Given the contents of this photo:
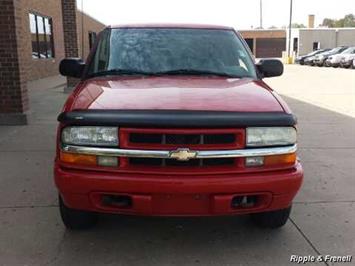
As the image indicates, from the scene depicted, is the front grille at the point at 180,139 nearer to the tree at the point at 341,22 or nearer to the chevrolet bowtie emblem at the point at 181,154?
the chevrolet bowtie emblem at the point at 181,154

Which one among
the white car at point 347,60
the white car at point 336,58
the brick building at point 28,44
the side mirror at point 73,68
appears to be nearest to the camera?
the side mirror at point 73,68

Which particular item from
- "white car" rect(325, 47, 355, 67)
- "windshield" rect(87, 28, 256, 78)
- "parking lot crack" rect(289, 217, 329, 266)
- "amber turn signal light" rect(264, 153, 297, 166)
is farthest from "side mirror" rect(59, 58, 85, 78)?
"white car" rect(325, 47, 355, 67)

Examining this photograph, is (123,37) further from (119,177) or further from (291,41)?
(291,41)

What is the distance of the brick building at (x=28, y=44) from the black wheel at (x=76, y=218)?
5.33m

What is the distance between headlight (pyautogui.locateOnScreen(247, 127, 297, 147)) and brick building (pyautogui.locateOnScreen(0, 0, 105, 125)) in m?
6.46

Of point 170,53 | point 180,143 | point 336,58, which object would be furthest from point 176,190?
point 336,58

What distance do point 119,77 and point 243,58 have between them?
→ 129 centimetres

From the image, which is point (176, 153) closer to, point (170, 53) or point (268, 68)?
point (170, 53)

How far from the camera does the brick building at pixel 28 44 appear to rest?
8.65 metres

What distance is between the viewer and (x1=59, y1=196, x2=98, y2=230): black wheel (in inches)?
152

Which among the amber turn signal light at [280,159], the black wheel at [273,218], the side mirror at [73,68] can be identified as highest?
the side mirror at [73,68]

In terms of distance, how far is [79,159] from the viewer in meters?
3.35

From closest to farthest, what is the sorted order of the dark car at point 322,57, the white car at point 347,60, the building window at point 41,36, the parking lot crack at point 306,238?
the parking lot crack at point 306,238, the building window at point 41,36, the white car at point 347,60, the dark car at point 322,57

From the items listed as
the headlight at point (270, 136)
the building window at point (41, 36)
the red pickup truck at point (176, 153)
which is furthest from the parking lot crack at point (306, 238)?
the building window at point (41, 36)
